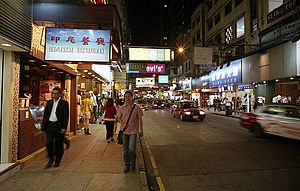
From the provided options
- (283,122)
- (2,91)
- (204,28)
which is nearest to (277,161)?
(283,122)

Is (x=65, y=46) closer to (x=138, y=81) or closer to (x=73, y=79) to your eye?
(x=73, y=79)

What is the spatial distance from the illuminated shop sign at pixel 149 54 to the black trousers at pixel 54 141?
1577 centimetres

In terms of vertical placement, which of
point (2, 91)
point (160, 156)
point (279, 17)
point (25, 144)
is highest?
point (279, 17)

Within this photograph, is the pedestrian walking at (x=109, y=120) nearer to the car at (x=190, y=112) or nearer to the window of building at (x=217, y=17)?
the car at (x=190, y=112)

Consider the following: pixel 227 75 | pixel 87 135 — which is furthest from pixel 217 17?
pixel 87 135

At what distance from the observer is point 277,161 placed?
733 cm

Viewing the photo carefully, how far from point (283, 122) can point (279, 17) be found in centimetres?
1346

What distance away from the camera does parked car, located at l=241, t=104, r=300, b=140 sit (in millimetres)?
9375

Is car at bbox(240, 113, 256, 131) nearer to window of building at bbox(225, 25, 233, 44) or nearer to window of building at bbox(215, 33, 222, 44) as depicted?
window of building at bbox(225, 25, 233, 44)

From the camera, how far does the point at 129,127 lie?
20.5ft

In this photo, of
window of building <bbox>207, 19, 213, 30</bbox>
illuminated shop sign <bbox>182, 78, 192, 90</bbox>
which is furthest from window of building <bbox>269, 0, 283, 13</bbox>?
illuminated shop sign <bbox>182, 78, 192, 90</bbox>

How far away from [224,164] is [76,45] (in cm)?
544

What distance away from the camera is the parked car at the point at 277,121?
9.38 meters

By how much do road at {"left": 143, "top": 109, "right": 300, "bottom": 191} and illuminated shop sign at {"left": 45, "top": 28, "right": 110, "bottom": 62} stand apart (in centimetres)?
363
